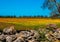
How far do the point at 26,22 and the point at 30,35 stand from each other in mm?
446

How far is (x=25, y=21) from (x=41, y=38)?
766 mm

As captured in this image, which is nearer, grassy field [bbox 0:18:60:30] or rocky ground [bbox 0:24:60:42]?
rocky ground [bbox 0:24:60:42]

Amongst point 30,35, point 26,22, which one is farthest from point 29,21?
point 30,35

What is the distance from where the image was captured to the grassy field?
19.0 feet

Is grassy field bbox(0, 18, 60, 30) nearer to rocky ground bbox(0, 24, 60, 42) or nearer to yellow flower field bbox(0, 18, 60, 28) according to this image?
yellow flower field bbox(0, 18, 60, 28)

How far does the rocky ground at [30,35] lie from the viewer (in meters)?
5.68

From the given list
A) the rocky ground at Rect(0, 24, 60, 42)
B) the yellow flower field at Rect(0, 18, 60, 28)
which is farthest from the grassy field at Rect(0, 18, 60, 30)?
the rocky ground at Rect(0, 24, 60, 42)

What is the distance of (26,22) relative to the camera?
5887 millimetres

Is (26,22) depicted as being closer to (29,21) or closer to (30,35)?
(29,21)

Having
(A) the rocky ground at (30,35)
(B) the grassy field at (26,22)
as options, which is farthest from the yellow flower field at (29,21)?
(A) the rocky ground at (30,35)

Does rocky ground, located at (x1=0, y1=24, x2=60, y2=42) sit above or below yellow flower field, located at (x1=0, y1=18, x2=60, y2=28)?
below

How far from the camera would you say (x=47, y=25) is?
5.83 m

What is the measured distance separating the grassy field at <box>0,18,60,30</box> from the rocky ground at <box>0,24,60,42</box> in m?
0.13

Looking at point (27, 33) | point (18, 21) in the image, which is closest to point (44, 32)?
point (27, 33)
